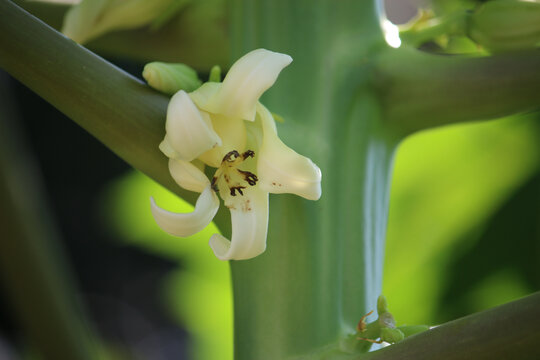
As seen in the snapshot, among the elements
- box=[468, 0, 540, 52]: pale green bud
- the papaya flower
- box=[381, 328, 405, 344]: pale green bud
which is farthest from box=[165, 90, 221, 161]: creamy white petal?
box=[468, 0, 540, 52]: pale green bud

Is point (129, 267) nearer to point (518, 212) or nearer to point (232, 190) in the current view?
point (518, 212)

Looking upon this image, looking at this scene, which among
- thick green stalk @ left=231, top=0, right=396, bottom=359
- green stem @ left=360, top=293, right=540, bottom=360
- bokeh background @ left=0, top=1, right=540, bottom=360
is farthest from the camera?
bokeh background @ left=0, top=1, right=540, bottom=360

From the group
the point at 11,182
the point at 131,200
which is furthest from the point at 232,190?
the point at 131,200

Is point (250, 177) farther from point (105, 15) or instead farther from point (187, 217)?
point (105, 15)

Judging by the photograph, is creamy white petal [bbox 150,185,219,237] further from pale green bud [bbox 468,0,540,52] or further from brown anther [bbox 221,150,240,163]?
pale green bud [bbox 468,0,540,52]

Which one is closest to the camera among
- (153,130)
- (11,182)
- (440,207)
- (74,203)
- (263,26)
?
(153,130)

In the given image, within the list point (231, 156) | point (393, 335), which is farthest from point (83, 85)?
point (393, 335)
